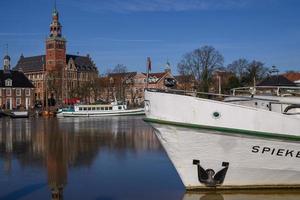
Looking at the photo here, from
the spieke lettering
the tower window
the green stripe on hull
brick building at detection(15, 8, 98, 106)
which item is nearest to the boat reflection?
the spieke lettering

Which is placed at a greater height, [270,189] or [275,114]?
[275,114]

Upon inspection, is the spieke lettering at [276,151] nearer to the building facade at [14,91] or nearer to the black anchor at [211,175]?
the black anchor at [211,175]

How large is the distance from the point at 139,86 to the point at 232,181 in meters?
117

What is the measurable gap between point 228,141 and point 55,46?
13226 centimetres

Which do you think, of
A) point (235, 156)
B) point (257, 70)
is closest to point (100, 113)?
point (257, 70)

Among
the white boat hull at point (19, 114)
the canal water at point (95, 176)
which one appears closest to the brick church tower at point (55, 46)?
the white boat hull at point (19, 114)

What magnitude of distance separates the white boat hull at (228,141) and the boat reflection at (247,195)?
0.69 feet

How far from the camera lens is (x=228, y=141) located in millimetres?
10977

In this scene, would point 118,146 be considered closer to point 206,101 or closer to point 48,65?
point 206,101

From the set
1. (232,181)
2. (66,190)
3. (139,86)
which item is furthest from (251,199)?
(139,86)

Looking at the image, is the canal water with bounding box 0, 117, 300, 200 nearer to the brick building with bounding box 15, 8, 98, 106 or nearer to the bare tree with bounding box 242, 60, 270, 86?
the bare tree with bounding box 242, 60, 270, 86

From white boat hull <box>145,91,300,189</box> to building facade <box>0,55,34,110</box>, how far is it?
9315 cm

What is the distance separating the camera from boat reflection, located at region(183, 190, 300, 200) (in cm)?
1085

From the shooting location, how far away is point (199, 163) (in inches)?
444
